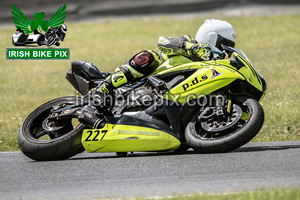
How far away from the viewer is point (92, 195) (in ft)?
14.9

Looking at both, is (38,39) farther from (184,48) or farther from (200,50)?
(200,50)

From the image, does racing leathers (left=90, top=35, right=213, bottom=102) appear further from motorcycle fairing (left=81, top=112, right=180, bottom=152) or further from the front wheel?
the front wheel

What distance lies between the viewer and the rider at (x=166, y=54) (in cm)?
635

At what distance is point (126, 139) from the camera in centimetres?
626

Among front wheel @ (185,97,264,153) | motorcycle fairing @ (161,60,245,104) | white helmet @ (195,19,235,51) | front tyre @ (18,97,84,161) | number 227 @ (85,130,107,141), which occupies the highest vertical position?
white helmet @ (195,19,235,51)

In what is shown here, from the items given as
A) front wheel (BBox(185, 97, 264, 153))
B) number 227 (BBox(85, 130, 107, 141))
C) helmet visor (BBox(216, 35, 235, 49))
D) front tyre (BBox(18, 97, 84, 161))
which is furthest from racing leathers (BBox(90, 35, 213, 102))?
front wheel (BBox(185, 97, 264, 153))

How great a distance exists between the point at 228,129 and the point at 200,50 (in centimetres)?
91

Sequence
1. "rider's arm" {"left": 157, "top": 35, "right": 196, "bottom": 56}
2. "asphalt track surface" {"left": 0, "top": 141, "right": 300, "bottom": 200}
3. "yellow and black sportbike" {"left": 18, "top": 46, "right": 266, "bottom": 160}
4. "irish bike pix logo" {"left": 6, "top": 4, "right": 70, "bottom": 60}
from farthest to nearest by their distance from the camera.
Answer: "irish bike pix logo" {"left": 6, "top": 4, "right": 70, "bottom": 60}, "rider's arm" {"left": 157, "top": 35, "right": 196, "bottom": 56}, "yellow and black sportbike" {"left": 18, "top": 46, "right": 266, "bottom": 160}, "asphalt track surface" {"left": 0, "top": 141, "right": 300, "bottom": 200}

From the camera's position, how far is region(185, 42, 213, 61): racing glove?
6.28 metres

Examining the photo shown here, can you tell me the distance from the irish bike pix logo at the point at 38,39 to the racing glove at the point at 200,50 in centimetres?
786

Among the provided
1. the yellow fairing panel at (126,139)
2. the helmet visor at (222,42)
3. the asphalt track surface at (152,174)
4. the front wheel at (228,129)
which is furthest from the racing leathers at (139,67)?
the front wheel at (228,129)

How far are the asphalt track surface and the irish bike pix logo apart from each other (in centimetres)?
809

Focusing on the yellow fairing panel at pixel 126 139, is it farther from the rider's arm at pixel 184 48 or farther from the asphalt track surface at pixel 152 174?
the rider's arm at pixel 184 48

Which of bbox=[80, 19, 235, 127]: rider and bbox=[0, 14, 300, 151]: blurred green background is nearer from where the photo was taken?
bbox=[80, 19, 235, 127]: rider
